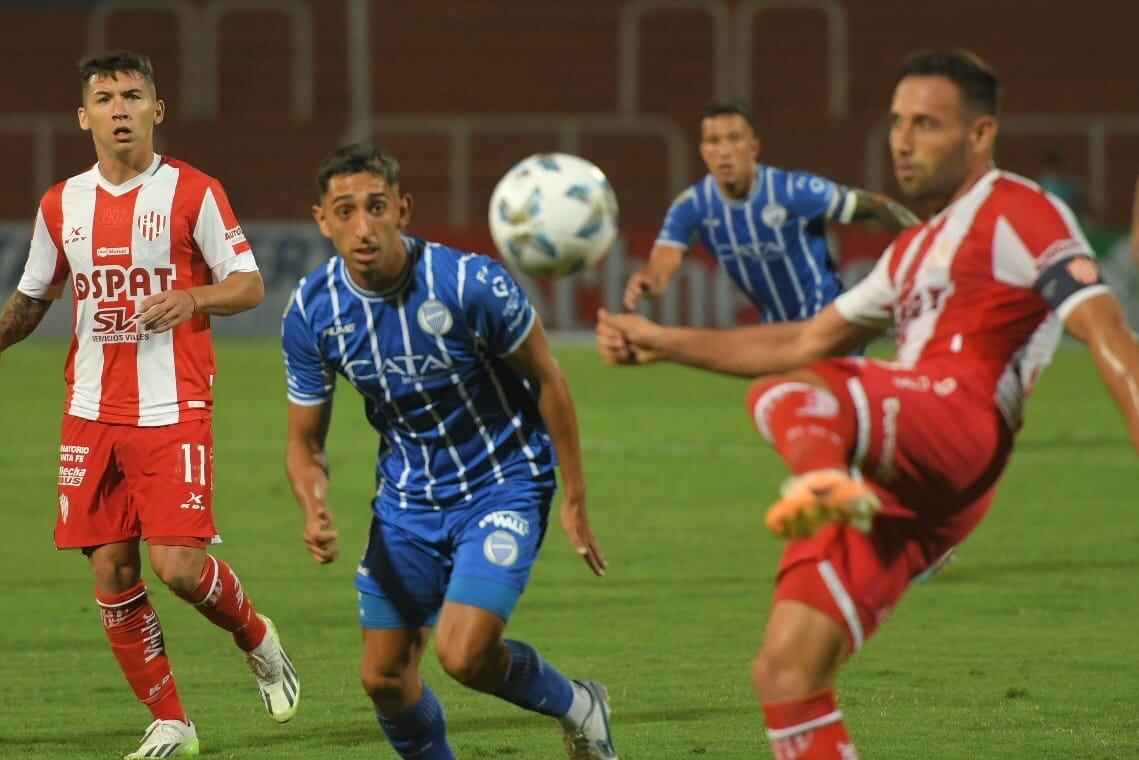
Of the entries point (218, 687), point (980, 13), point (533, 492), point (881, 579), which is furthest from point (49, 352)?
point (881, 579)

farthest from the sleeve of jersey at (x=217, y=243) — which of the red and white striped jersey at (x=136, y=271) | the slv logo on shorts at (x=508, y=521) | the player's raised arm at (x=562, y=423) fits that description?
the slv logo on shorts at (x=508, y=521)

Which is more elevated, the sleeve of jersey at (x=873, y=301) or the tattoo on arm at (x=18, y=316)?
the sleeve of jersey at (x=873, y=301)

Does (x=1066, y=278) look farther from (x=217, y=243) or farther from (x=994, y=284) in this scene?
(x=217, y=243)

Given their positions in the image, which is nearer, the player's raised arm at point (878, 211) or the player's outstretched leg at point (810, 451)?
the player's outstretched leg at point (810, 451)

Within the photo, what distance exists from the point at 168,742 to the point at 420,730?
1030 millimetres

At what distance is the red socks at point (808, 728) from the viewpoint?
13.2ft

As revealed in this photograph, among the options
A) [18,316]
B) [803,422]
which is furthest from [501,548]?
[18,316]

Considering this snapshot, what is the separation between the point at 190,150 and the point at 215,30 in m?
2.72

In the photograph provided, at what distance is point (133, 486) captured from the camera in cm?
614

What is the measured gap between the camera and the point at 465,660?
16.9ft

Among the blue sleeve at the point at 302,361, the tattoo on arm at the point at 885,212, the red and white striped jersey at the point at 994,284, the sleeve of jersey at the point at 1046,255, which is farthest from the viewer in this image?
the tattoo on arm at the point at 885,212

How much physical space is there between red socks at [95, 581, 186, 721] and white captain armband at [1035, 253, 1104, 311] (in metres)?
3.26

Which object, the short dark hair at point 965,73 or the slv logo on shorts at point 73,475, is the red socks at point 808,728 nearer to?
the short dark hair at point 965,73

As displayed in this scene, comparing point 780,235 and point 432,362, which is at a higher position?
point 432,362
